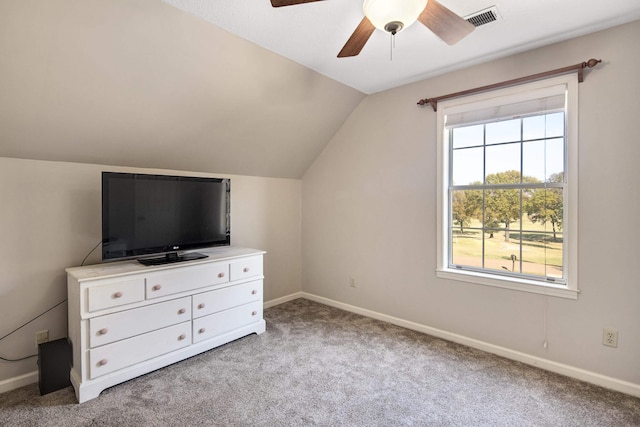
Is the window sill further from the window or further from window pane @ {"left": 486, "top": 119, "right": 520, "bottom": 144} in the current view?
window pane @ {"left": 486, "top": 119, "right": 520, "bottom": 144}

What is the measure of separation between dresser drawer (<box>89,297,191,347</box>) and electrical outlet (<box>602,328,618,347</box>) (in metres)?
3.12

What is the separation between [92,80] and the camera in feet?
6.70

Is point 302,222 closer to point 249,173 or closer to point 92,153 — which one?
point 249,173

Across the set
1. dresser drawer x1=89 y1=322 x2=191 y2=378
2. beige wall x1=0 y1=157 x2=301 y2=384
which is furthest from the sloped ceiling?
dresser drawer x1=89 y1=322 x2=191 y2=378

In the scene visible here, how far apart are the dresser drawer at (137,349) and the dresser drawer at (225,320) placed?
94mm

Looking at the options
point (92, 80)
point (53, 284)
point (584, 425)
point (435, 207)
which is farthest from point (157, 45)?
point (584, 425)

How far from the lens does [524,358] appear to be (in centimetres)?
251

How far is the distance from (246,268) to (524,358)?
2.49 m

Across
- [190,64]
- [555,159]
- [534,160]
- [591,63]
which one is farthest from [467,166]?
[190,64]

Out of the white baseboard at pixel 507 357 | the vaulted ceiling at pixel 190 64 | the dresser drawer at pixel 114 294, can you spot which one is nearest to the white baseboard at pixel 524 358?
the white baseboard at pixel 507 357

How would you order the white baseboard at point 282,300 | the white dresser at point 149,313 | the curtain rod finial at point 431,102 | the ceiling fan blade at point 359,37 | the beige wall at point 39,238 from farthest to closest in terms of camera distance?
the white baseboard at point 282,300 → the curtain rod finial at point 431,102 → the beige wall at point 39,238 → the white dresser at point 149,313 → the ceiling fan blade at point 359,37

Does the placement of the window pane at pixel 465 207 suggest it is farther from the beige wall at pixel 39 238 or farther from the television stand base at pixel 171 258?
the beige wall at pixel 39 238

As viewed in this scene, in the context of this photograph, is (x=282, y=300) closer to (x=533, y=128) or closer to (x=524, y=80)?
(x=533, y=128)

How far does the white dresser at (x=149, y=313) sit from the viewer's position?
6.81ft
